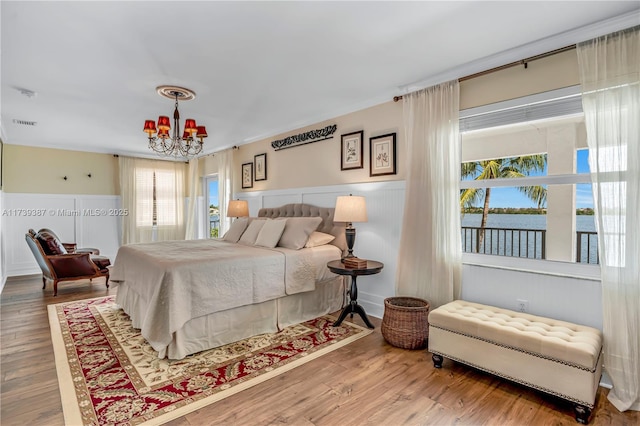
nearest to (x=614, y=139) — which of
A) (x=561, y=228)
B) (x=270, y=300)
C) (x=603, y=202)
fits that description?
(x=603, y=202)

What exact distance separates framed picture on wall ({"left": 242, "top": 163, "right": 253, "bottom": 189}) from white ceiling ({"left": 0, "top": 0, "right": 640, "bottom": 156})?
172 cm

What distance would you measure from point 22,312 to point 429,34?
198 inches

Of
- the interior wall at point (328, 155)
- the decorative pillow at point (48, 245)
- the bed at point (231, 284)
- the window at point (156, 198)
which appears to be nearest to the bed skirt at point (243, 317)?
the bed at point (231, 284)

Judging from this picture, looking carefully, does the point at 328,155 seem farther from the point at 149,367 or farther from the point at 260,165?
the point at 149,367

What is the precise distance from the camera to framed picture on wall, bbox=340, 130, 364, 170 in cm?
389

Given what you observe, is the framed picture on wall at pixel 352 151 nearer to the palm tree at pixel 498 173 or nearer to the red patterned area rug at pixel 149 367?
the palm tree at pixel 498 173

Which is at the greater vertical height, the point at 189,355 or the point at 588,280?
the point at 588,280

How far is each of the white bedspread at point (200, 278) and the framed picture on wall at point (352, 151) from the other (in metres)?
1.14

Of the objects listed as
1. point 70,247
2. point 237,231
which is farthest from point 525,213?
point 70,247

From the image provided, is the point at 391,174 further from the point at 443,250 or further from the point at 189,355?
the point at 189,355

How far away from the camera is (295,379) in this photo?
2.31 m

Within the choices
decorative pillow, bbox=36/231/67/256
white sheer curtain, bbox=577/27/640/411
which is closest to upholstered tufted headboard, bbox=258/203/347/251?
white sheer curtain, bbox=577/27/640/411

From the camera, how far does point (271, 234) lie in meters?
3.80

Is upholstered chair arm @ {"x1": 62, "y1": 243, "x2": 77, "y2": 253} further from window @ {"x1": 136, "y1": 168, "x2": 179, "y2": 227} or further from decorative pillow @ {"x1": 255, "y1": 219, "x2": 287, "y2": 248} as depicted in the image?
decorative pillow @ {"x1": 255, "y1": 219, "x2": 287, "y2": 248}
